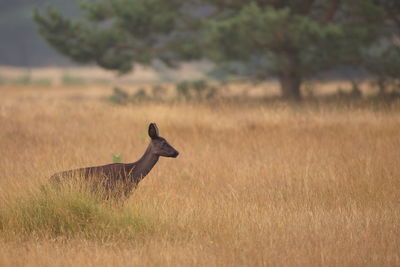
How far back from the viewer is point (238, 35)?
17031 millimetres

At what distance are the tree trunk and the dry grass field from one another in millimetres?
7285

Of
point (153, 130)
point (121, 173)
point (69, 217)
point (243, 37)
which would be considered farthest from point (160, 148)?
point (243, 37)

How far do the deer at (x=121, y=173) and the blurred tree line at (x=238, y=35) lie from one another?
10.6 m

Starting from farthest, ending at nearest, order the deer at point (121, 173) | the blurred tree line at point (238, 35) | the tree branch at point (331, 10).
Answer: the tree branch at point (331, 10)
the blurred tree line at point (238, 35)
the deer at point (121, 173)

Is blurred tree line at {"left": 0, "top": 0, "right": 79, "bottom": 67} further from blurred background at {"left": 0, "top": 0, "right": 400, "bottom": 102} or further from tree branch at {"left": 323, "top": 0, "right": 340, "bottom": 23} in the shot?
tree branch at {"left": 323, "top": 0, "right": 340, "bottom": 23}

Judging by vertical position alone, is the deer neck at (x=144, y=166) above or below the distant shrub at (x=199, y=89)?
below

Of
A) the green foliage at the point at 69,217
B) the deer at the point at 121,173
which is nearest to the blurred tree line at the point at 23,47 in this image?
the deer at the point at 121,173

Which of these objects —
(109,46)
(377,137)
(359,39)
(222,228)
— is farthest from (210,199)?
(109,46)

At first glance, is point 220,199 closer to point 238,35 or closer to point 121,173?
point 121,173

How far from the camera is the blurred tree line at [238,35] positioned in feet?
56.2

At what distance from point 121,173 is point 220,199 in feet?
4.34

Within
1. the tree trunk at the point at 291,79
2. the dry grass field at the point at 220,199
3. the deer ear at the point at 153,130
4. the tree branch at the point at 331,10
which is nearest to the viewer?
the dry grass field at the point at 220,199

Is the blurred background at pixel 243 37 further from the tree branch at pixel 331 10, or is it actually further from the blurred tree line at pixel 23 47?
the blurred tree line at pixel 23 47

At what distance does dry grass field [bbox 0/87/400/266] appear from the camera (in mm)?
5207
